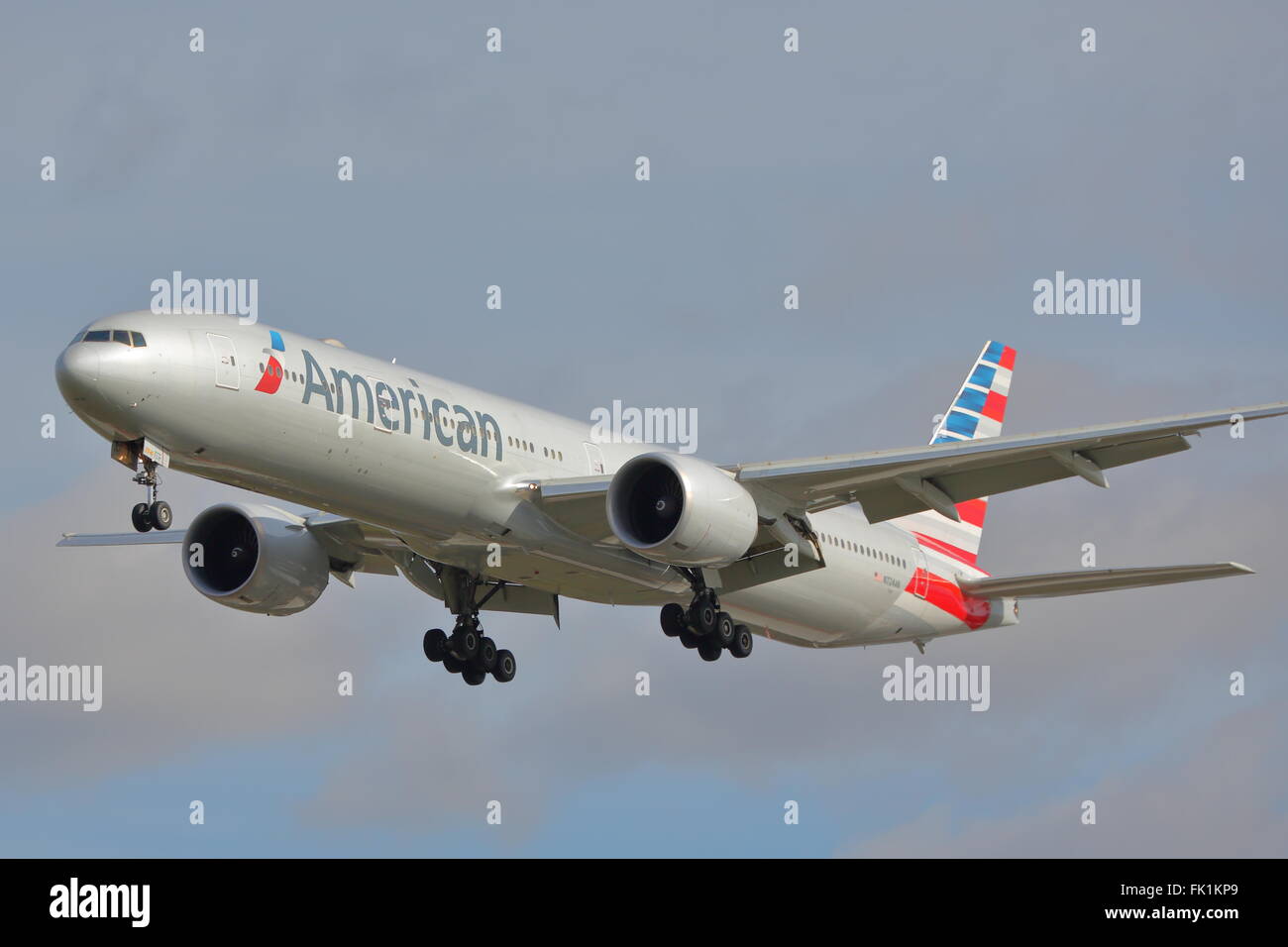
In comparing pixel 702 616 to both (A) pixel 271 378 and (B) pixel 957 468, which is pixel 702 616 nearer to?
(B) pixel 957 468

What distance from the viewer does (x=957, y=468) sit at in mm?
38594

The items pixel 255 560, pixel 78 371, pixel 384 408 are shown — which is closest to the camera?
pixel 78 371

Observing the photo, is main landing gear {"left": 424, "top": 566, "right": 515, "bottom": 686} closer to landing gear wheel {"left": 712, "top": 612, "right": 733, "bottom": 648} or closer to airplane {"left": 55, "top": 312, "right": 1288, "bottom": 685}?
airplane {"left": 55, "top": 312, "right": 1288, "bottom": 685}

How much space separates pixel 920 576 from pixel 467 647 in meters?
10.8

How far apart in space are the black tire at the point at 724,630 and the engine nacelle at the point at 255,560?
28.3 ft

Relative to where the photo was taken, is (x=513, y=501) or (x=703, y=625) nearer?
(x=513, y=501)

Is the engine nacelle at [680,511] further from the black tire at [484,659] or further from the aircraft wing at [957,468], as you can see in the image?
the black tire at [484,659]

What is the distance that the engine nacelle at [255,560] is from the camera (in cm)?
4241

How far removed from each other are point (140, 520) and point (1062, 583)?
20.4m

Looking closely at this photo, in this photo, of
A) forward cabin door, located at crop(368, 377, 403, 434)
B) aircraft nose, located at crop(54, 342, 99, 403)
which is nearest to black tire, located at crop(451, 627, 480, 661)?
forward cabin door, located at crop(368, 377, 403, 434)

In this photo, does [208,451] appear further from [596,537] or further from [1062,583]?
A: [1062,583]

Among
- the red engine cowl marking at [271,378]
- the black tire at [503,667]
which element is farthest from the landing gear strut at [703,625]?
the red engine cowl marking at [271,378]

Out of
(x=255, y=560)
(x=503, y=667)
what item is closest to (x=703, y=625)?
(x=503, y=667)

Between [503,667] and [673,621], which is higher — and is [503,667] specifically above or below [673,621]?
below
